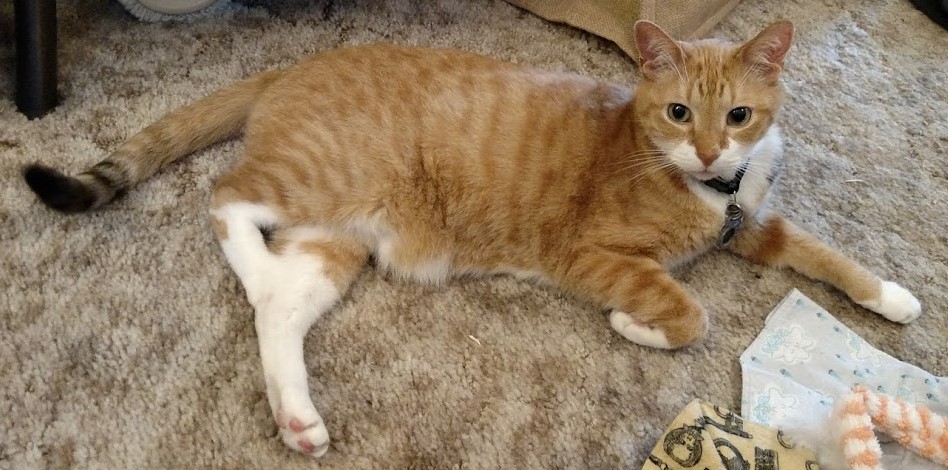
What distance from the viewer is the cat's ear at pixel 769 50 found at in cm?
137

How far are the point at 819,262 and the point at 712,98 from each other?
524 mm

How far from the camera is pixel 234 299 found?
155 cm

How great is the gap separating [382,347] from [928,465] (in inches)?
41.3

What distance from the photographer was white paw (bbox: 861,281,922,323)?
1604mm

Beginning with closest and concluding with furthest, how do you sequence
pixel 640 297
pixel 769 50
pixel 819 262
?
pixel 769 50 → pixel 640 297 → pixel 819 262

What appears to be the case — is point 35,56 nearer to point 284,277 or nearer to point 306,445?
point 284,277

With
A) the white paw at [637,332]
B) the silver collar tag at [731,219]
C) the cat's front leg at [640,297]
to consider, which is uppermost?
the silver collar tag at [731,219]

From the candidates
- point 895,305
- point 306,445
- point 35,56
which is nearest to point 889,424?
point 895,305

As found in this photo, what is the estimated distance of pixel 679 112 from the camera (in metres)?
1.46

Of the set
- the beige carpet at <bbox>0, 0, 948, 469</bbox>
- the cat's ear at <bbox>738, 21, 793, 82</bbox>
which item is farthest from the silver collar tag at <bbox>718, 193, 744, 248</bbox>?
the cat's ear at <bbox>738, 21, 793, 82</bbox>

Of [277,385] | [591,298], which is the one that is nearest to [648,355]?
[591,298]

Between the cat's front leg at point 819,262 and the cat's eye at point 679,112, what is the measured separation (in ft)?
1.19

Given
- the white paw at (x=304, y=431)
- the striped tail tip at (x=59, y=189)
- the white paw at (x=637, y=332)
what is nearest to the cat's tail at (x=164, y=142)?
the striped tail tip at (x=59, y=189)

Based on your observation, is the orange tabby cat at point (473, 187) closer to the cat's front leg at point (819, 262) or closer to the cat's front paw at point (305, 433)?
the cat's front leg at point (819, 262)
